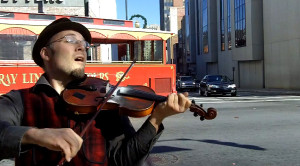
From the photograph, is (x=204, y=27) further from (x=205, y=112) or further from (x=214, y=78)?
(x=205, y=112)

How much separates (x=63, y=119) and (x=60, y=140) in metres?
0.53

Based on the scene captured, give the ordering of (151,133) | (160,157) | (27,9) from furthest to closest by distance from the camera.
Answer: (27,9)
(160,157)
(151,133)

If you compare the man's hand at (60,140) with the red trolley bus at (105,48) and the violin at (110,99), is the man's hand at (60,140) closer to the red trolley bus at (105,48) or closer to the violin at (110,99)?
the violin at (110,99)

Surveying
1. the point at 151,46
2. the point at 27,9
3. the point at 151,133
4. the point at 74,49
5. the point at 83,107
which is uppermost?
the point at 27,9

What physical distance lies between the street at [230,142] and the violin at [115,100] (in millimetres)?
3184

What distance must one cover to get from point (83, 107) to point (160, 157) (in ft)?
12.8

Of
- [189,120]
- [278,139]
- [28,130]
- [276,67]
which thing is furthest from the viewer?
[276,67]

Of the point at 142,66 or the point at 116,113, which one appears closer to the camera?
the point at 116,113

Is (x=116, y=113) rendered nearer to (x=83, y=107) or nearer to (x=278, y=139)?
(x=83, y=107)

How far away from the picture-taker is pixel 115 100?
6.29ft

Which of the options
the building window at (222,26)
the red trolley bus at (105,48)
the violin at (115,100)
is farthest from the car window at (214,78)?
the building window at (222,26)

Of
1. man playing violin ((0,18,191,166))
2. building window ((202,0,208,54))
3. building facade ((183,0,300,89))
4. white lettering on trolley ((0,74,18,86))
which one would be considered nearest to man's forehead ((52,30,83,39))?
man playing violin ((0,18,191,166))

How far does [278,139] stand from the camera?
6633 millimetres

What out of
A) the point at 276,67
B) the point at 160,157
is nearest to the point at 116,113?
the point at 160,157
